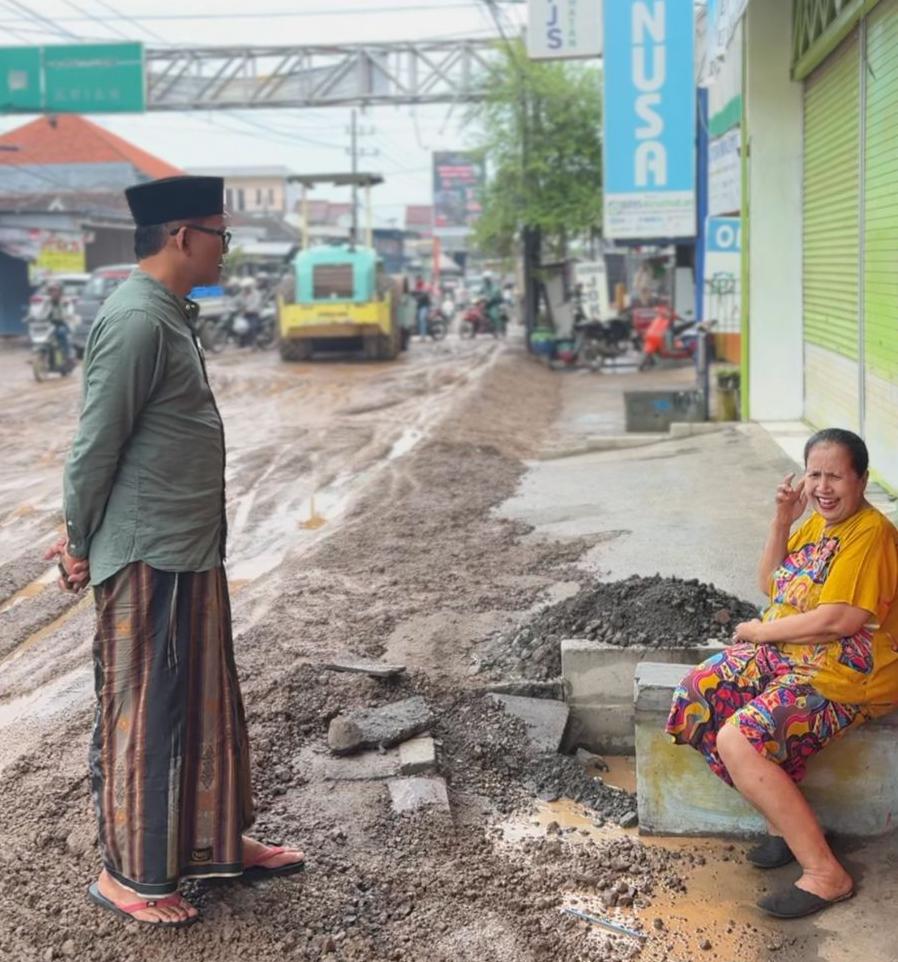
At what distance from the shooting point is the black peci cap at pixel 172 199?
3377 millimetres

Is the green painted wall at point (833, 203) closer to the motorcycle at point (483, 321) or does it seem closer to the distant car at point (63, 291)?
the distant car at point (63, 291)

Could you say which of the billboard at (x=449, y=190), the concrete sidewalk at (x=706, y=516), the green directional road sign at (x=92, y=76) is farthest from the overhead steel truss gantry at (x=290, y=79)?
the billboard at (x=449, y=190)

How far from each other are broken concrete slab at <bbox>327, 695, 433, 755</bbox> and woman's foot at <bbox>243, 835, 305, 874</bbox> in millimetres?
841

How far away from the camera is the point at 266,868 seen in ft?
12.3

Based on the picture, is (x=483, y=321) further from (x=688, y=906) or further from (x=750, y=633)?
(x=688, y=906)

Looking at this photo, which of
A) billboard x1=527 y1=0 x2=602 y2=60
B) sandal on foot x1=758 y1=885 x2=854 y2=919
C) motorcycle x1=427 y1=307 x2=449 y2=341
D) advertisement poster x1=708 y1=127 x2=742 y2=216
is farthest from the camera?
motorcycle x1=427 y1=307 x2=449 y2=341

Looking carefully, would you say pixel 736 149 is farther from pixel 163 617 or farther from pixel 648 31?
pixel 163 617

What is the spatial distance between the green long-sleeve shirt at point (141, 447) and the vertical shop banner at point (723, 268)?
39.5 ft

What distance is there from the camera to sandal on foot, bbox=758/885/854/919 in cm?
364

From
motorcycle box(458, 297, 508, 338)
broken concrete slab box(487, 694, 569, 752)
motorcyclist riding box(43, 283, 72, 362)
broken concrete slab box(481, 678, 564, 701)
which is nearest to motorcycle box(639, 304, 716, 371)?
motorcycle box(458, 297, 508, 338)

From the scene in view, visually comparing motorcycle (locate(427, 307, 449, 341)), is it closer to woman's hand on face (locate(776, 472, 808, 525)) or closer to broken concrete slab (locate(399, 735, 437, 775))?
broken concrete slab (locate(399, 735, 437, 775))

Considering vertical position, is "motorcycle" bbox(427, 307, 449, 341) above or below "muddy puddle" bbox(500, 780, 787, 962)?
above

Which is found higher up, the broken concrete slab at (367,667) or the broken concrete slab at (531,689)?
the broken concrete slab at (367,667)

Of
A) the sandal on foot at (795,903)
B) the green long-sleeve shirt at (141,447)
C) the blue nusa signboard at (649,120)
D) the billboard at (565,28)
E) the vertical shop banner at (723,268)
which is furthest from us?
the billboard at (565,28)
